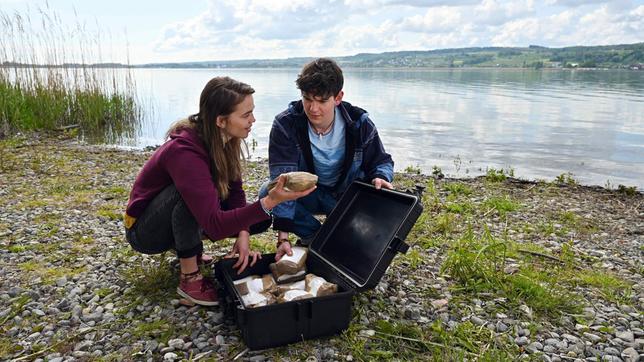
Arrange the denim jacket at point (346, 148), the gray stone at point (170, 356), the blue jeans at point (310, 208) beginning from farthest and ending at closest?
the blue jeans at point (310, 208) → the denim jacket at point (346, 148) → the gray stone at point (170, 356)

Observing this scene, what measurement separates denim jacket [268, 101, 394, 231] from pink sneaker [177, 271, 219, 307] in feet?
2.17

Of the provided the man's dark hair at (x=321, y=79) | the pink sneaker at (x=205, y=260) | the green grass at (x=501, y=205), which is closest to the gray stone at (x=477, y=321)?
the man's dark hair at (x=321, y=79)

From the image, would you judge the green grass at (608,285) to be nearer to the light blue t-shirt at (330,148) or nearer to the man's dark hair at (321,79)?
the light blue t-shirt at (330,148)

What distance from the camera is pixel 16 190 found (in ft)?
19.9

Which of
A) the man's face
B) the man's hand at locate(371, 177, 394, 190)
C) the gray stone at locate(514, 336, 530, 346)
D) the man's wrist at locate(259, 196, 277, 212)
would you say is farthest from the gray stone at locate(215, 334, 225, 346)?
the gray stone at locate(514, 336, 530, 346)

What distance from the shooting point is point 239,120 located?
10.2ft

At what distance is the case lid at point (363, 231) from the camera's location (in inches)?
125

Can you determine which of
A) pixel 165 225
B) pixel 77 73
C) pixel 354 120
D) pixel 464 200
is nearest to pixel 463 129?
pixel 464 200

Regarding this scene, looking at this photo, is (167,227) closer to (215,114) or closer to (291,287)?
(215,114)

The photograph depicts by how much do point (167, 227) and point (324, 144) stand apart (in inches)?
52.5

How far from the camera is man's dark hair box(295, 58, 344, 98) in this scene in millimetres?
3450

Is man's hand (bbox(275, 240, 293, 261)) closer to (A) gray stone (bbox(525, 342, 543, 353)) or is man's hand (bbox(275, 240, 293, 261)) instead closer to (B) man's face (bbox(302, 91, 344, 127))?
(B) man's face (bbox(302, 91, 344, 127))

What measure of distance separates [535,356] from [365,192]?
4.99ft

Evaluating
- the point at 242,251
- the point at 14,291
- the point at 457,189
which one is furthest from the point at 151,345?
the point at 457,189
